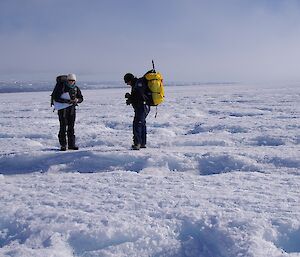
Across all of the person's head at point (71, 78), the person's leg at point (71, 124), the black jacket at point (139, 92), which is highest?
the person's head at point (71, 78)

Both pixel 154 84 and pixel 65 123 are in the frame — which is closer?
pixel 154 84

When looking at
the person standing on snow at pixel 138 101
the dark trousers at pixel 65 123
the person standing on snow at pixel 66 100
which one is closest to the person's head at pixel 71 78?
the person standing on snow at pixel 66 100

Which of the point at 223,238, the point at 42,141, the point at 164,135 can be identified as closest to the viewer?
the point at 223,238

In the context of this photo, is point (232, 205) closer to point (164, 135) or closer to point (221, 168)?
point (221, 168)

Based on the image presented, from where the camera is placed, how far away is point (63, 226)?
11.6 ft

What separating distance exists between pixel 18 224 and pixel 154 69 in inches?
174

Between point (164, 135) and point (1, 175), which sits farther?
point (164, 135)

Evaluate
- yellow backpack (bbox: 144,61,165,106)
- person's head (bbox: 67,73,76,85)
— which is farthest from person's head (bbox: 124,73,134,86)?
person's head (bbox: 67,73,76,85)

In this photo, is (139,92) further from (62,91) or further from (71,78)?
(62,91)

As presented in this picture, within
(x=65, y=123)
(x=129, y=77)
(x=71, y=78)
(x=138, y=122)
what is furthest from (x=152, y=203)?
Answer: (x=71, y=78)

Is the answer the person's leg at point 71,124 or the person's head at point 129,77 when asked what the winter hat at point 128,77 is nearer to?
the person's head at point 129,77

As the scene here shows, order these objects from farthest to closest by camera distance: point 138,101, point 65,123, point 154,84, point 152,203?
point 65,123, point 138,101, point 154,84, point 152,203

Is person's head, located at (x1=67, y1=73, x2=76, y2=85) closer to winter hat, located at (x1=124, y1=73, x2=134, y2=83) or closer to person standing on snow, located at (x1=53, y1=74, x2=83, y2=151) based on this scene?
person standing on snow, located at (x1=53, y1=74, x2=83, y2=151)

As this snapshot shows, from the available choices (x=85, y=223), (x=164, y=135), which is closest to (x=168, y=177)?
(x=85, y=223)
